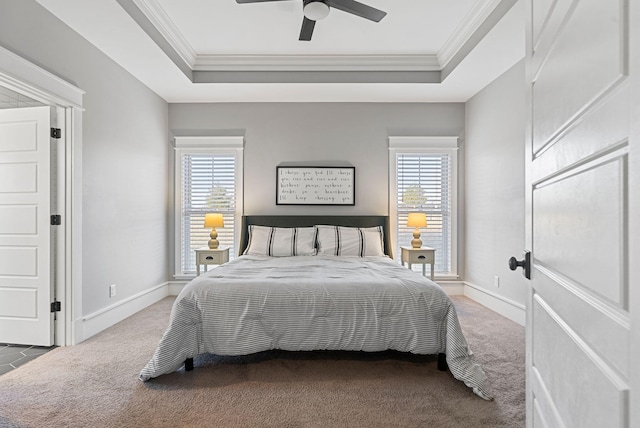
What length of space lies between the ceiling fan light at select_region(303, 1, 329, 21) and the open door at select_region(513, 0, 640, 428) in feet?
6.47

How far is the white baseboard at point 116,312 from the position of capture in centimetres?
318

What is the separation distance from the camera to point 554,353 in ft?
2.89

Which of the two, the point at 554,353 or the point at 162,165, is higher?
the point at 162,165

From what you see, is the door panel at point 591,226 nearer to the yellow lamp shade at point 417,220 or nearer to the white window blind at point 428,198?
the yellow lamp shade at point 417,220

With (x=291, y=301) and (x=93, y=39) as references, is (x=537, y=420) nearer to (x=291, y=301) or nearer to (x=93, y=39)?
(x=291, y=301)

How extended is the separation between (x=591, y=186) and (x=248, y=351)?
224 cm

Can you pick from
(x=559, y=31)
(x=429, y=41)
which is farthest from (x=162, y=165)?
(x=559, y=31)

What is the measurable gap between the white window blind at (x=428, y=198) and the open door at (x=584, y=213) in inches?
153

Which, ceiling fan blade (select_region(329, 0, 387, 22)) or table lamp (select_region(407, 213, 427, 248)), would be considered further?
table lamp (select_region(407, 213, 427, 248))

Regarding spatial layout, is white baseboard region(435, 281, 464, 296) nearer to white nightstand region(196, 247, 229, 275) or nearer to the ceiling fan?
white nightstand region(196, 247, 229, 275)

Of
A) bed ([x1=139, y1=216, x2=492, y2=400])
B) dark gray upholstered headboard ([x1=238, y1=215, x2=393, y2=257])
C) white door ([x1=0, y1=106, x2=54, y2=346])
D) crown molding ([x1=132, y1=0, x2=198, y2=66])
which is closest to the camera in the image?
bed ([x1=139, y1=216, x2=492, y2=400])

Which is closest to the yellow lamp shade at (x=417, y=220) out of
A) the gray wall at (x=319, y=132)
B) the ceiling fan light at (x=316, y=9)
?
the gray wall at (x=319, y=132)

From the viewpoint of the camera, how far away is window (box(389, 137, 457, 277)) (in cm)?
491

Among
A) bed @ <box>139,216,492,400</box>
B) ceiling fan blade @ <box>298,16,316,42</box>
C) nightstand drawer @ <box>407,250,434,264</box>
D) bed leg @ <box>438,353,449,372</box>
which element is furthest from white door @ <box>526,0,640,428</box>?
nightstand drawer @ <box>407,250,434,264</box>
